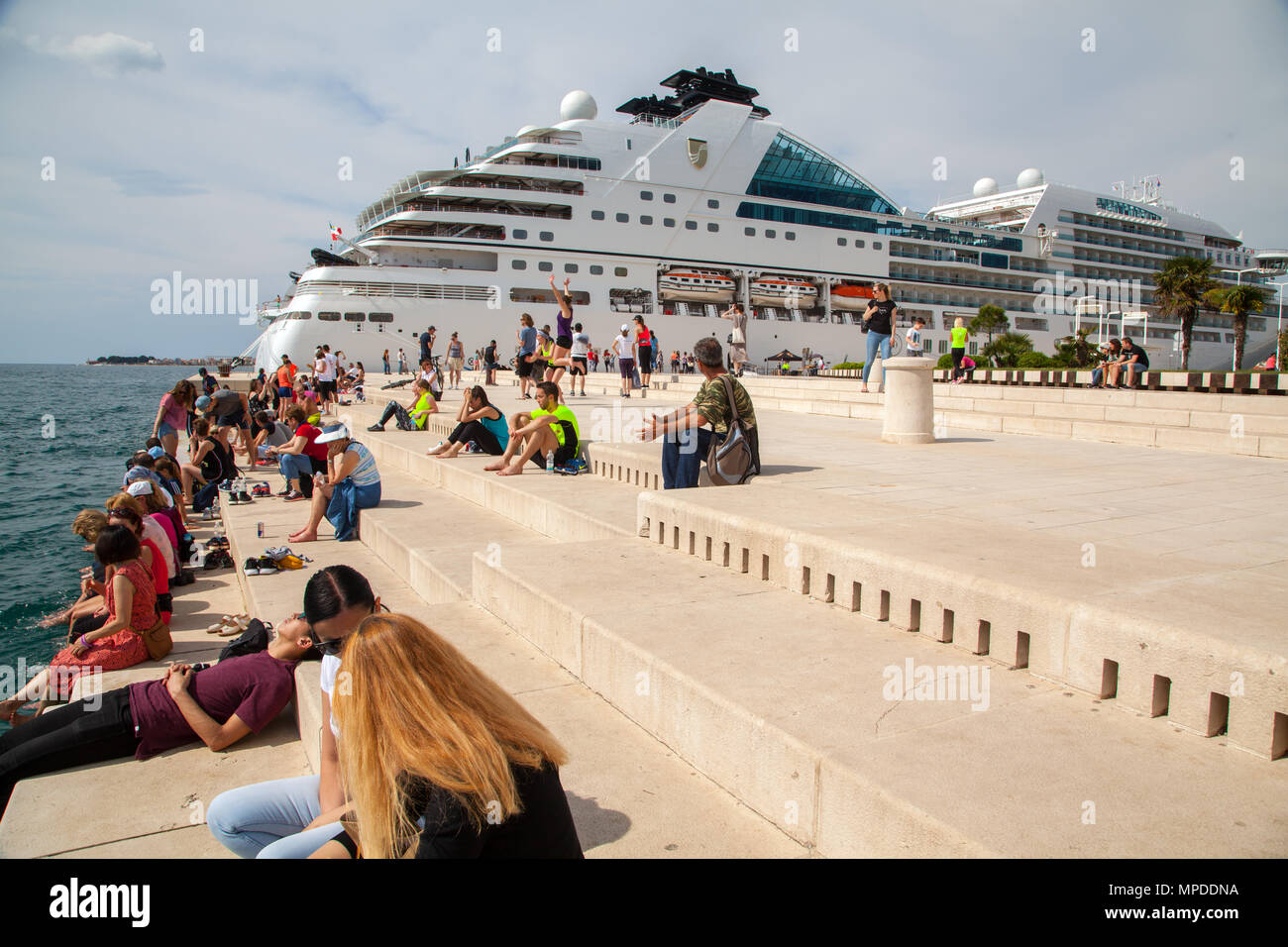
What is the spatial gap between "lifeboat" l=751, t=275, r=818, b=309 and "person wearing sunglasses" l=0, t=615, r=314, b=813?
154ft

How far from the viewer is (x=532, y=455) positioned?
8961mm

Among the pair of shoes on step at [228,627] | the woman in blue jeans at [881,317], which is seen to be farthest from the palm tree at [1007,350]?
the pair of shoes on step at [228,627]

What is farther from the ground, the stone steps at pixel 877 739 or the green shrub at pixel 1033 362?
the green shrub at pixel 1033 362

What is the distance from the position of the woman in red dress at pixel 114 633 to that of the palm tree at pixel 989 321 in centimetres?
5159

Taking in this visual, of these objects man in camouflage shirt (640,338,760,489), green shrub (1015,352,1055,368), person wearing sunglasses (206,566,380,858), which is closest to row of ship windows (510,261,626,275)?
green shrub (1015,352,1055,368)

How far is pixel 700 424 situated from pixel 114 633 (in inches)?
171

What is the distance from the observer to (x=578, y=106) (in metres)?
44.6

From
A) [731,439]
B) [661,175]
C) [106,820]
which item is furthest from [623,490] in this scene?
[661,175]

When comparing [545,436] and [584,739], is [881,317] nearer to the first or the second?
[545,436]

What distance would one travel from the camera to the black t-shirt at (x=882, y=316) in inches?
503

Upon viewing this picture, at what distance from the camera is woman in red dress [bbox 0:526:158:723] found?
488cm

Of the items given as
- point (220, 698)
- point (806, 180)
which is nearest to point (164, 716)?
point (220, 698)

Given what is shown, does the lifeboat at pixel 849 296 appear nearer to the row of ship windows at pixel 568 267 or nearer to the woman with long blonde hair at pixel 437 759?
the row of ship windows at pixel 568 267
